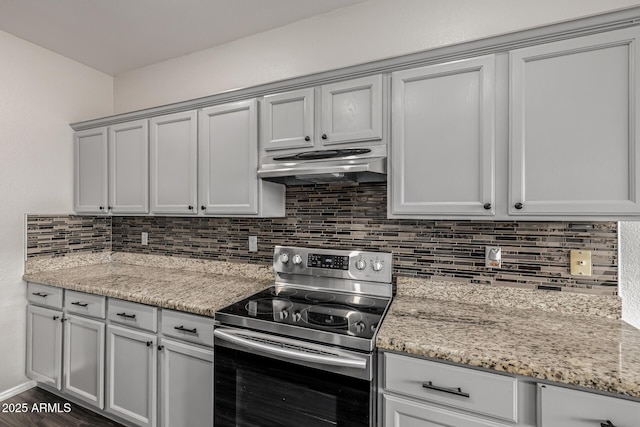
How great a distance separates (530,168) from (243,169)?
1524 mm

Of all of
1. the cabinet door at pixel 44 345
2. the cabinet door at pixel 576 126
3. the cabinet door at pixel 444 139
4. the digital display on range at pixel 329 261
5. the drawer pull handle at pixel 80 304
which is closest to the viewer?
the cabinet door at pixel 576 126

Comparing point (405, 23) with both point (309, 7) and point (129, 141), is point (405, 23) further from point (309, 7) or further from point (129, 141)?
point (129, 141)

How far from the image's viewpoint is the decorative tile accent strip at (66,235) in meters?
2.55

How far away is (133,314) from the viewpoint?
195cm

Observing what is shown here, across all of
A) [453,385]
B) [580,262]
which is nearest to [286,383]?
[453,385]

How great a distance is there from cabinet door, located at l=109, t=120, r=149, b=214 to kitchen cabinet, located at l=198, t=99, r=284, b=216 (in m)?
0.57

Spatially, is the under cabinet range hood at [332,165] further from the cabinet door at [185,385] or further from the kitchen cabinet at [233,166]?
the cabinet door at [185,385]

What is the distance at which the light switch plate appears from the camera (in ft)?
4.98

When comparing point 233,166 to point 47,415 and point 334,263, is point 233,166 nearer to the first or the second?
point 334,263

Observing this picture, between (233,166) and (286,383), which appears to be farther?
(233,166)

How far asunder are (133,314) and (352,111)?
5.72 feet

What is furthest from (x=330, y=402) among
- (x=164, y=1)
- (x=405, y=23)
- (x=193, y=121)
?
(x=164, y=1)

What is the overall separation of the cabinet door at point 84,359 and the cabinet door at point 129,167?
85cm

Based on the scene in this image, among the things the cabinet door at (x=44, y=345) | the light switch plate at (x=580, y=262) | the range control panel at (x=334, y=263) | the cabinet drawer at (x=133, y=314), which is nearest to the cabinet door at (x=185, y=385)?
the cabinet drawer at (x=133, y=314)
